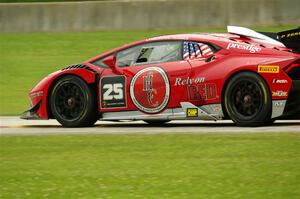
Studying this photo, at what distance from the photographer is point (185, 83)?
13.8 metres

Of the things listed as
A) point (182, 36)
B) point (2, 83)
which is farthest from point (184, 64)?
point (2, 83)

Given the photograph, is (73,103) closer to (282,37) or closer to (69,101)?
(69,101)

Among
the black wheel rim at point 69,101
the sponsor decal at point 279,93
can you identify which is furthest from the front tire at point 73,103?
the sponsor decal at point 279,93

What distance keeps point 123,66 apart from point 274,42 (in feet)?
7.23

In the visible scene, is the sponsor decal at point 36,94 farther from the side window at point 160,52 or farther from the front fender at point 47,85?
the side window at point 160,52

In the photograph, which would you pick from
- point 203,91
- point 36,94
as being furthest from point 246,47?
point 36,94

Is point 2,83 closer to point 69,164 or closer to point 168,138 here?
point 168,138

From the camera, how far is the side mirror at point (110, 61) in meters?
14.5

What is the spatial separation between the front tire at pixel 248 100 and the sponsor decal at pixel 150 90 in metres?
0.93

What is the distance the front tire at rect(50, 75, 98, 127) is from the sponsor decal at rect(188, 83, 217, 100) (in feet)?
5.14

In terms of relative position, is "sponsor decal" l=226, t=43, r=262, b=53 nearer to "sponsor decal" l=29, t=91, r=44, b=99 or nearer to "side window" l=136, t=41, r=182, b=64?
"side window" l=136, t=41, r=182, b=64

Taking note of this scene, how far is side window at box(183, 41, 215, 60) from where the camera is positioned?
549 inches

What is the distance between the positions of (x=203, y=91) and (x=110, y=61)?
1633mm

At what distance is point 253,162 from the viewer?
9805 millimetres
